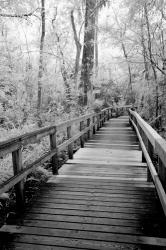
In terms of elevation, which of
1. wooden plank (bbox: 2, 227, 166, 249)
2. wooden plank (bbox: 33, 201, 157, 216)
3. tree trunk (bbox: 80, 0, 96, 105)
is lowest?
wooden plank (bbox: 2, 227, 166, 249)

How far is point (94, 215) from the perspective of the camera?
3582mm

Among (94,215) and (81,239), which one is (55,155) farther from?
(81,239)

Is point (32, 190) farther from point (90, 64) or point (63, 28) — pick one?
point (63, 28)

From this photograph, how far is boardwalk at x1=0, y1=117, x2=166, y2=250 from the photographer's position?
2926 mm

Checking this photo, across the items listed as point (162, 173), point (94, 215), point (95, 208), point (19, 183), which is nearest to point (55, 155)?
point (19, 183)

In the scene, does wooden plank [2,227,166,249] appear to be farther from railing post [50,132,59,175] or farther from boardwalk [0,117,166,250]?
railing post [50,132,59,175]

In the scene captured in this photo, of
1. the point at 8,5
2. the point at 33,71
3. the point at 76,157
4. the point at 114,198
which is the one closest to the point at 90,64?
the point at 33,71

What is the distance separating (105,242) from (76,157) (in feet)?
14.2

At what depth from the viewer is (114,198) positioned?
4191mm

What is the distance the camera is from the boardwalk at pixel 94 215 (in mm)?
2926

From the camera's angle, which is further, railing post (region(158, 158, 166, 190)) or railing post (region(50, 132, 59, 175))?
railing post (region(50, 132, 59, 175))

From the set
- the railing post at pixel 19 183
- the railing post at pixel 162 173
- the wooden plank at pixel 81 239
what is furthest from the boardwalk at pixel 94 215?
the railing post at pixel 162 173

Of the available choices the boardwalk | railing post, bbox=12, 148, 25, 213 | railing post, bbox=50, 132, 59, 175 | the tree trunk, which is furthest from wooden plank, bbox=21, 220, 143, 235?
the tree trunk

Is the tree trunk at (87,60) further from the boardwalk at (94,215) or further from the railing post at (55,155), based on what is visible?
the railing post at (55,155)
